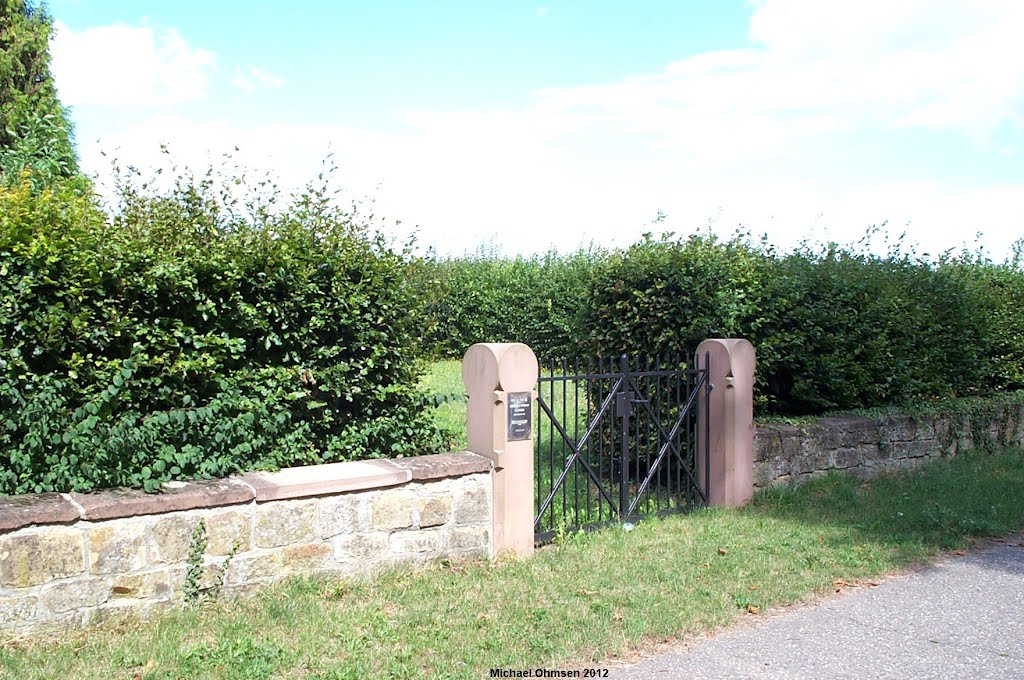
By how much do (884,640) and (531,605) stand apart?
72.7 inches

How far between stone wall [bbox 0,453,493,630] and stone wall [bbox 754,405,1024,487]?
11.2ft

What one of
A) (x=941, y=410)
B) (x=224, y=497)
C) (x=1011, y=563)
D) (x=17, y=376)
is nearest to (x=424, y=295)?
(x=224, y=497)

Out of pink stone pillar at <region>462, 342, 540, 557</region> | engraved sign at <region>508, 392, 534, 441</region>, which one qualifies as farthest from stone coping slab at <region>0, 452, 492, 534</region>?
engraved sign at <region>508, 392, 534, 441</region>

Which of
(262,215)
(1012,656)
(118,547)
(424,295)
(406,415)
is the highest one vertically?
(262,215)

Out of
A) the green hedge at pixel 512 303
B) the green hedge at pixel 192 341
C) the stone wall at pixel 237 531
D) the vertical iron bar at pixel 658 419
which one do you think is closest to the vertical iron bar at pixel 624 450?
the vertical iron bar at pixel 658 419

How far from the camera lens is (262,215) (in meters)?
5.49

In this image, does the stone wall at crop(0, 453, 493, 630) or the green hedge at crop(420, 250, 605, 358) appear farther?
the green hedge at crop(420, 250, 605, 358)

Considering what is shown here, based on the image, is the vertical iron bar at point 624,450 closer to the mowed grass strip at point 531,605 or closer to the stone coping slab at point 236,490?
the mowed grass strip at point 531,605

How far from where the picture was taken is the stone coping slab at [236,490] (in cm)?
414

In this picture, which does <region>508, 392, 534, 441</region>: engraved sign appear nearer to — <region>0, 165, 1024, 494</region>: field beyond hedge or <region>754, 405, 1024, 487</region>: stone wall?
<region>0, 165, 1024, 494</region>: field beyond hedge

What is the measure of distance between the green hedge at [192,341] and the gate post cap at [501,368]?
439 millimetres

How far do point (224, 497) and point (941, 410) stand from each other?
321 inches

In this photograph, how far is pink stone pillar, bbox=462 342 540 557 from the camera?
18.4ft

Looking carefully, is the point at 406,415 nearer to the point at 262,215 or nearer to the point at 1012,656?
the point at 262,215
